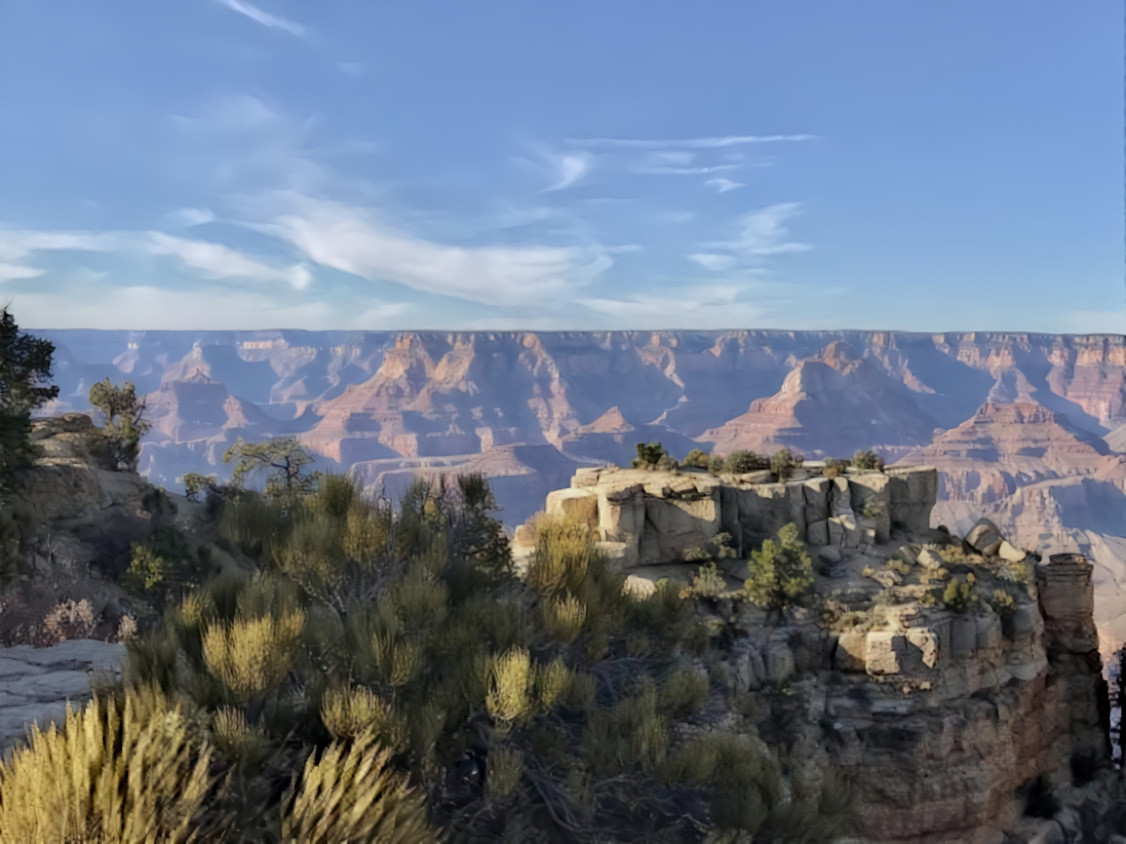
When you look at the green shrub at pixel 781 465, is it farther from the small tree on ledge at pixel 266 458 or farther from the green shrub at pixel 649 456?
the small tree on ledge at pixel 266 458

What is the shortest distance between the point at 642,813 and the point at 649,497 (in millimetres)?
23298

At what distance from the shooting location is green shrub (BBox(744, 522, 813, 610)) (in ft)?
90.4

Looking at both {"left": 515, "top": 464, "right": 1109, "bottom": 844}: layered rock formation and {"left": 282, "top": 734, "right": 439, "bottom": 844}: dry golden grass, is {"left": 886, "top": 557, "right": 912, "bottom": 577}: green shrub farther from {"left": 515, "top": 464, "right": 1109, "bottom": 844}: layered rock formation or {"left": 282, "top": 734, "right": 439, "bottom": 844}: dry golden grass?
{"left": 282, "top": 734, "right": 439, "bottom": 844}: dry golden grass

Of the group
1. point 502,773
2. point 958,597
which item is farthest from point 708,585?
point 502,773

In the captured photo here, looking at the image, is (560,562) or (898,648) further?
(898,648)

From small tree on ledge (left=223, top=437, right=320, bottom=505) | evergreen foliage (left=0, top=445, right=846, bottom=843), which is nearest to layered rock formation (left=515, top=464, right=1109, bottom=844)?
small tree on ledge (left=223, top=437, right=320, bottom=505)

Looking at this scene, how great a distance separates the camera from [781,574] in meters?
27.8

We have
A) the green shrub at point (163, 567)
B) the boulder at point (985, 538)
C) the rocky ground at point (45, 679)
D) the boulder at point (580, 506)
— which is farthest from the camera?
the boulder at point (985, 538)

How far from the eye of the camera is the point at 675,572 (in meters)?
30.3

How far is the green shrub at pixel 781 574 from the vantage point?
27.5 metres

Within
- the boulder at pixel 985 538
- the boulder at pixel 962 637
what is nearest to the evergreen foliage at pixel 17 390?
the boulder at pixel 962 637

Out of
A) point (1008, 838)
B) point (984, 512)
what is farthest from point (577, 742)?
point (984, 512)

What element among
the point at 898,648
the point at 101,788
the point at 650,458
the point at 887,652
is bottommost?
the point at 887,652

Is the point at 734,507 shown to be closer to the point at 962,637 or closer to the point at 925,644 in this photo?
the point at 925,644
